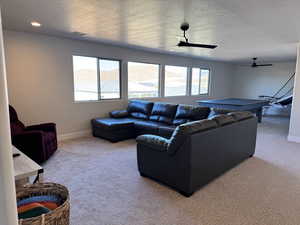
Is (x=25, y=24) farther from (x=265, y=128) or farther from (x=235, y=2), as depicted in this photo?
(x=265, y=128)

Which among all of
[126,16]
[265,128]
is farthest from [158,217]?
[265,128]

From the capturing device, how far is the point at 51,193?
1420mm

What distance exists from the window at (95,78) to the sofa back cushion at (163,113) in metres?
1.41

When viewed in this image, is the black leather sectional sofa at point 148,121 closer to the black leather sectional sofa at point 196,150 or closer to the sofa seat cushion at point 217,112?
the sofa seat cushion at point 217,112

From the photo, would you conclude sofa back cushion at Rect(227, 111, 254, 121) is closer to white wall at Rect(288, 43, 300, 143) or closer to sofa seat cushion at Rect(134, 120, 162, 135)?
sofa seat cushion at Rect(134, 120, 162, 135)

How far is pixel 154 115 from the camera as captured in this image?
5102 millimetres

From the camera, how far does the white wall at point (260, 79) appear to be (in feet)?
30.4

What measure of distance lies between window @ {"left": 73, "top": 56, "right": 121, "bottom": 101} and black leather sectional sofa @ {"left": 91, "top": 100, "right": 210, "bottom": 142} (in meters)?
0.68

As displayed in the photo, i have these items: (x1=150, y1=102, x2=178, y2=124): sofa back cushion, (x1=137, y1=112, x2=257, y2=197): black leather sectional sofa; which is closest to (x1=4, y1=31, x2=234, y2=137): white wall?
(x1=150, y1=102, x2=178, y2=124): sofa back cushion

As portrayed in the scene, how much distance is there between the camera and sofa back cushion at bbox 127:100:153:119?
526 centimetres

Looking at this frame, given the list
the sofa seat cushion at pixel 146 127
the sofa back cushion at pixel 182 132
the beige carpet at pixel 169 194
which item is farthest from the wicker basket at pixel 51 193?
the sofa seat cushion at pixel 146 127

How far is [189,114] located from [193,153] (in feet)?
7.28

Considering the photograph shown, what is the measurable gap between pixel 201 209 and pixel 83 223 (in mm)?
1246

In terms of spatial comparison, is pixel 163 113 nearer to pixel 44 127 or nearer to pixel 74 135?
pixel 74 135
